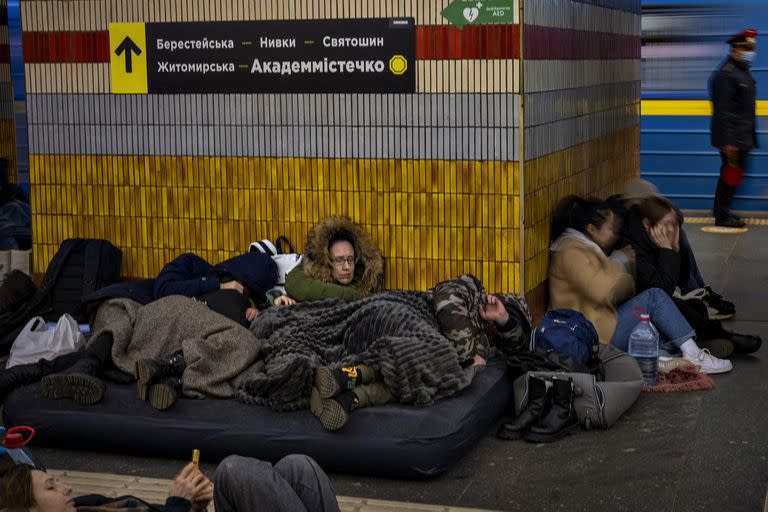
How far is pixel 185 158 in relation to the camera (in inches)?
303

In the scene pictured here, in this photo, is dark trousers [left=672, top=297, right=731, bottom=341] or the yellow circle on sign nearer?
the yellow circle on sign

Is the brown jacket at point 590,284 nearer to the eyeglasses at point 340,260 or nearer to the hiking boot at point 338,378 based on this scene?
the eyeglasses at point 340,260

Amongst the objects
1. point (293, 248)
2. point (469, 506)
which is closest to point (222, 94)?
point (293, 248)

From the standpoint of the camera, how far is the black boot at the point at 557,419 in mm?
6039

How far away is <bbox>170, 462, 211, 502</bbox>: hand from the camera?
12.4 ft

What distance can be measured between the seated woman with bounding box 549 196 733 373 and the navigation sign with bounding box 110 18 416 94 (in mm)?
1358

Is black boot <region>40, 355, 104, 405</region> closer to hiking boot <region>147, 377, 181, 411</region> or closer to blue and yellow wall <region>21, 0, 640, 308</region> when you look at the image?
hiking boot <region>147, 377, 181, 411</region>

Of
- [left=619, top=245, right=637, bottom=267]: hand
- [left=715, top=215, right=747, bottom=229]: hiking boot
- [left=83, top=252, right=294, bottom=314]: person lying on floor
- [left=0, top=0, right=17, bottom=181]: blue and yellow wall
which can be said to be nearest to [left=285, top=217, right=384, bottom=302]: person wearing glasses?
[left=83, top=252, right=294, bottom=314]: person lying on floor

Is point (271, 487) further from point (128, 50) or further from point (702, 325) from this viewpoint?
point (128, 50)

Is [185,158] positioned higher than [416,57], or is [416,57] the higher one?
[416,57]

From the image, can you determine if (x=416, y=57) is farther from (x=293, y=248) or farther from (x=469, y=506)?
(x=469, y=506)

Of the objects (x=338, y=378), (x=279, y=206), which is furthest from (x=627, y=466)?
(x=279, y=206)

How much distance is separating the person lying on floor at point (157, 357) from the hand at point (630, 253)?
7.96 feet

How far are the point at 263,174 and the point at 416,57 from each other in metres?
1.21
